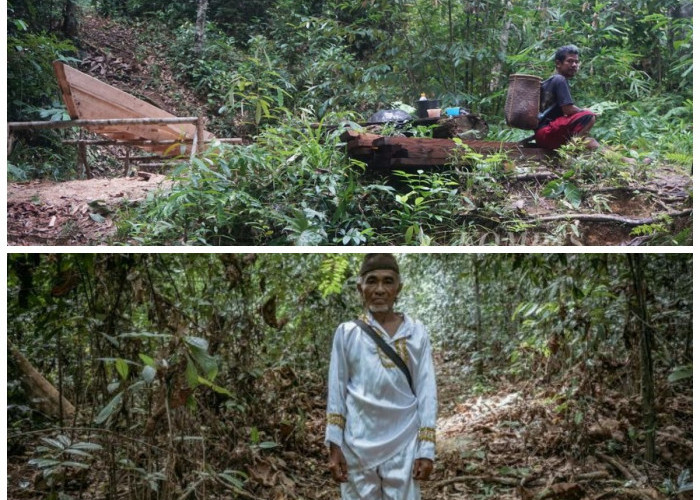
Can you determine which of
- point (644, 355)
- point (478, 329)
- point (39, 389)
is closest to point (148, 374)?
point (39, 389)

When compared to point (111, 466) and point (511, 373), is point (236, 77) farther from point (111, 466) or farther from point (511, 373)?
point (511, 373)

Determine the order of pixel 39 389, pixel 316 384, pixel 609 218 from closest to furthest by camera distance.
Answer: pixel 39 389 < pixel 609 218 < pixel 316 384

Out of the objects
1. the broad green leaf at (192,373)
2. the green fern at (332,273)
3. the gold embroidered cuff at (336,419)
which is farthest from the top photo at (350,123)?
the broad green leaf at (192,373)

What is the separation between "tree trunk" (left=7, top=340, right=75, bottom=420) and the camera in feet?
10.4

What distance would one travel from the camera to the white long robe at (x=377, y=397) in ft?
8.52

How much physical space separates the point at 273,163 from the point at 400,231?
68cm

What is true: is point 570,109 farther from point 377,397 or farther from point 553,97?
point 377,397

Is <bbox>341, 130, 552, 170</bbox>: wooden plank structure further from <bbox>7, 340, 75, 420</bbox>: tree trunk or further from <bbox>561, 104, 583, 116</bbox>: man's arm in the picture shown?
<bbox>7, 340, 75, 420</bbox>: tree trunk

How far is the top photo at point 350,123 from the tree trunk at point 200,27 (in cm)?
1

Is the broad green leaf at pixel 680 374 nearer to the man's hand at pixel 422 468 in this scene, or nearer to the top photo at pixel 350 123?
the top photo at pixel 350 123

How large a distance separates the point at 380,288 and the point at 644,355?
4.25 ft

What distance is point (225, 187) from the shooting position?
11.5ft

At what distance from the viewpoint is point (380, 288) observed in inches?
106

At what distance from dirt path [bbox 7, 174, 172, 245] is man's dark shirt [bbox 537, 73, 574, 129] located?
78.3 inches
